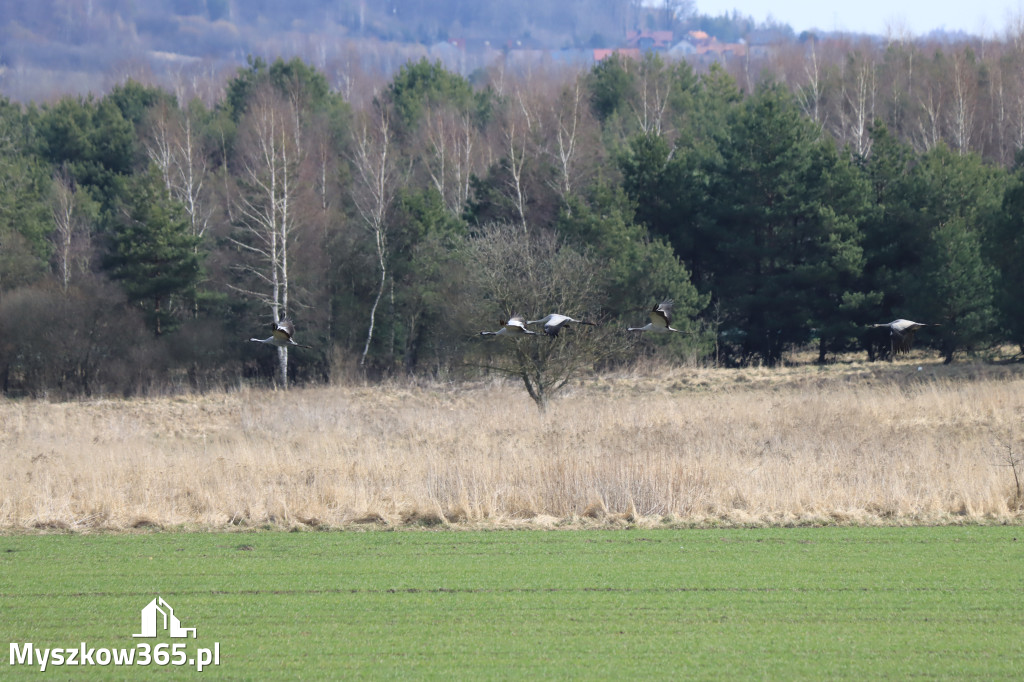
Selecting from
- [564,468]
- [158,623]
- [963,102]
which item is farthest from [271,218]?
[963,102]

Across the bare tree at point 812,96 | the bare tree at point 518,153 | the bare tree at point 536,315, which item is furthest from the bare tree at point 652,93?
the bare tree at point 536,315

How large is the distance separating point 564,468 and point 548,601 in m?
5.48

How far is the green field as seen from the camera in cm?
872

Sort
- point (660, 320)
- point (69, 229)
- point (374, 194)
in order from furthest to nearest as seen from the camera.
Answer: point (69, 229), point (374, 194), point (660, 320)

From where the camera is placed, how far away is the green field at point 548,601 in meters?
8.72

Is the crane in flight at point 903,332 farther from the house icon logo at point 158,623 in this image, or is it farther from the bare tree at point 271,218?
the bare tree at point 271,218

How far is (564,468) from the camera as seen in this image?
15922 millimetres

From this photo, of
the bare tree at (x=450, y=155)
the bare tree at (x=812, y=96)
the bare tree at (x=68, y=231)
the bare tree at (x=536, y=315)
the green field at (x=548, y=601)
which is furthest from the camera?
the bare tree at (x=812, y=96)

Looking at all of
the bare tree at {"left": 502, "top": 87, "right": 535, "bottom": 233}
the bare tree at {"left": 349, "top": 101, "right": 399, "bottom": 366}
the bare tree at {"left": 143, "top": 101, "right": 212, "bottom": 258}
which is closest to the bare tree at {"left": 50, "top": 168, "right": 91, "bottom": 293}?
the bare tree at {"left": 143, "top": 101, "right": 212, "bottom": 258}

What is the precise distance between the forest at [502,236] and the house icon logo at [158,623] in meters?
17.0

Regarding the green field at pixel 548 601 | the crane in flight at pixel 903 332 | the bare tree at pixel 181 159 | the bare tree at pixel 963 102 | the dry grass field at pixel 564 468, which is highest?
the bare tree at pixel 963 102

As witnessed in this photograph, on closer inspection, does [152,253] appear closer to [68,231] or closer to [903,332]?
[68,231]

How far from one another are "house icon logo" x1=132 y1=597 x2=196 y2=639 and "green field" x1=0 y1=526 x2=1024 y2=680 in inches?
5.5

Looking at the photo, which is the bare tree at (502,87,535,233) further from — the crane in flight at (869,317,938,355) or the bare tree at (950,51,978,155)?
the crane in flight at (869,317,938,355)
